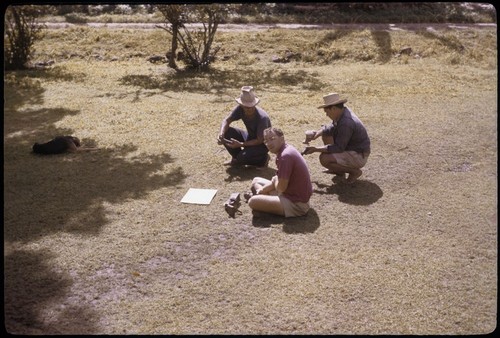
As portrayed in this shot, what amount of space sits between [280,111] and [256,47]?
7424mm

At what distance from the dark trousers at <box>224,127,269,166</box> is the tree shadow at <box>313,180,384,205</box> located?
1.06m

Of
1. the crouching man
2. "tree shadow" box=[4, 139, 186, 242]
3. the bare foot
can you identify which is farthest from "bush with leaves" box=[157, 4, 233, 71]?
the crouching man

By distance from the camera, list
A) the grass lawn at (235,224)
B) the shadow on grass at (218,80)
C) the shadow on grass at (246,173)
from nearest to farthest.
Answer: the grass lawn at (235,224), the shadow on grass at (246,173), the shadow on grass at (218,80)

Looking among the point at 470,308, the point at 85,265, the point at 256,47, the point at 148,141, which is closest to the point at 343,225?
the point at 470,308

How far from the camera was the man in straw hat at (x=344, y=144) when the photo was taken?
282 inches

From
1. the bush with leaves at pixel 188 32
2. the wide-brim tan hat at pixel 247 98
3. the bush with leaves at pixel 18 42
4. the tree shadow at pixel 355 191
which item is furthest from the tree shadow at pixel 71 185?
the bush with leaves at pixel 18 42

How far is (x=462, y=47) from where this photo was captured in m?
17.7

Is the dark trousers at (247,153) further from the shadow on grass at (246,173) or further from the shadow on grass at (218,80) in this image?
the shadow on grass at (218,80)

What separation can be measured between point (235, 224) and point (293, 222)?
0.77m

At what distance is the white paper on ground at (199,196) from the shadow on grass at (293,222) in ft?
2.97

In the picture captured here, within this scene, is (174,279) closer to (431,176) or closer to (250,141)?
(250,141)

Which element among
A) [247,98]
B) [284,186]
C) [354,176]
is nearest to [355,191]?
[354,176]

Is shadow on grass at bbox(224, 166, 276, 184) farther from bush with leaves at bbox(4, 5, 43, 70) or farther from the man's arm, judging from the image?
bush with leaves at bbox(4, 5, 43, 70)

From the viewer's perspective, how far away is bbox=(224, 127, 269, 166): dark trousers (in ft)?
26.7
